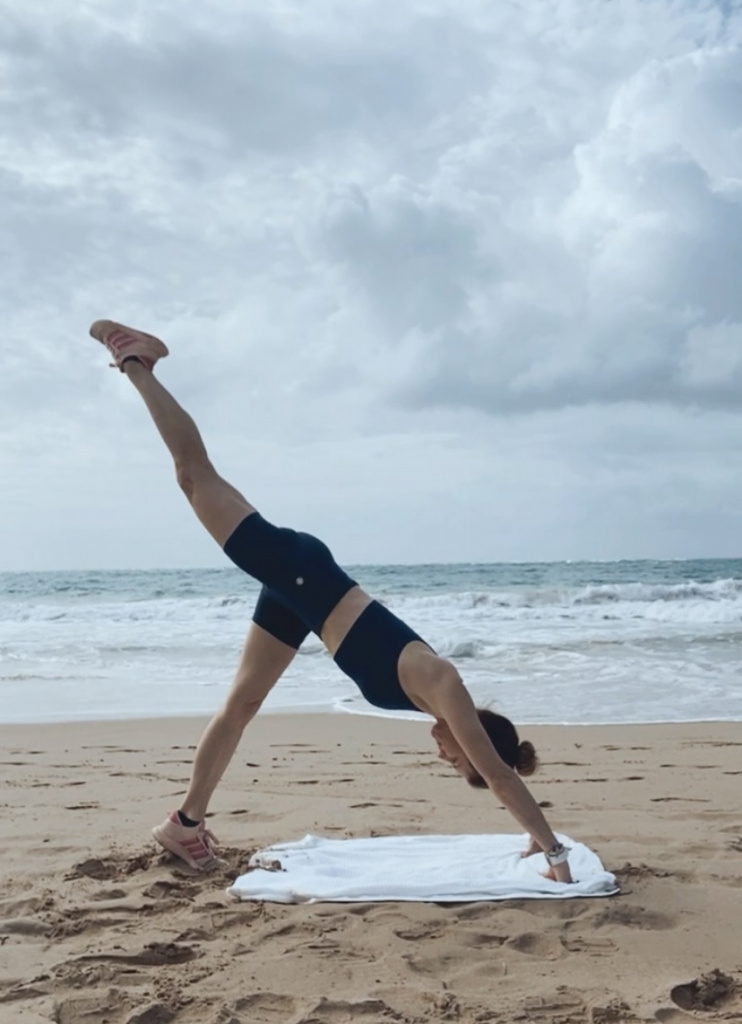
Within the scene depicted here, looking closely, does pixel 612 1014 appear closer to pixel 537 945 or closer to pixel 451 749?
pixel 537 945

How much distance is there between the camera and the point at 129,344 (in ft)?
14.4

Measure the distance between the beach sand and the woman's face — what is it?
539 mm

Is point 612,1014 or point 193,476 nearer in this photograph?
point 612,1014

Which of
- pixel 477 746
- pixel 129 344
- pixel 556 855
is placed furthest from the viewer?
pixel 129 344

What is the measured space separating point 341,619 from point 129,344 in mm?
1613

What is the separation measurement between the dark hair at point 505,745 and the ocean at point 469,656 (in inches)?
7.2

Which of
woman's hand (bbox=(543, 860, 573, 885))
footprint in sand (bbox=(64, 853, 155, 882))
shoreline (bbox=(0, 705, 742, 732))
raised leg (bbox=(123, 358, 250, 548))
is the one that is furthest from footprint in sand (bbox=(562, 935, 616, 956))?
shoreline (bbox=(0, 705, 742, 732))

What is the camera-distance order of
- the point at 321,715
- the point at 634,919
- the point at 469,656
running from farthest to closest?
the point at 469,656, the point at 321,715, the point at 634,919

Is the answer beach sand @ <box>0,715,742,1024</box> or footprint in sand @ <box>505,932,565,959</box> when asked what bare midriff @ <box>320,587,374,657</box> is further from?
footprint in sand @ <box>505,932,565,959</box>

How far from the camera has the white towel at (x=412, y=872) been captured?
372cm

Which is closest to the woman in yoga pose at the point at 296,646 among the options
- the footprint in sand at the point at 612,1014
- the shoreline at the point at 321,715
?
the footprint in sand at the point at 612,1014

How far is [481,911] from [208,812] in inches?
80.4

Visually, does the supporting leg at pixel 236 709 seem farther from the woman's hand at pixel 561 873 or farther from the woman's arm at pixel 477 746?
the woman's hand at pixel 561 873

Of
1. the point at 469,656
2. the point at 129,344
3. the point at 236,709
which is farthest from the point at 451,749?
the point at 469,656
